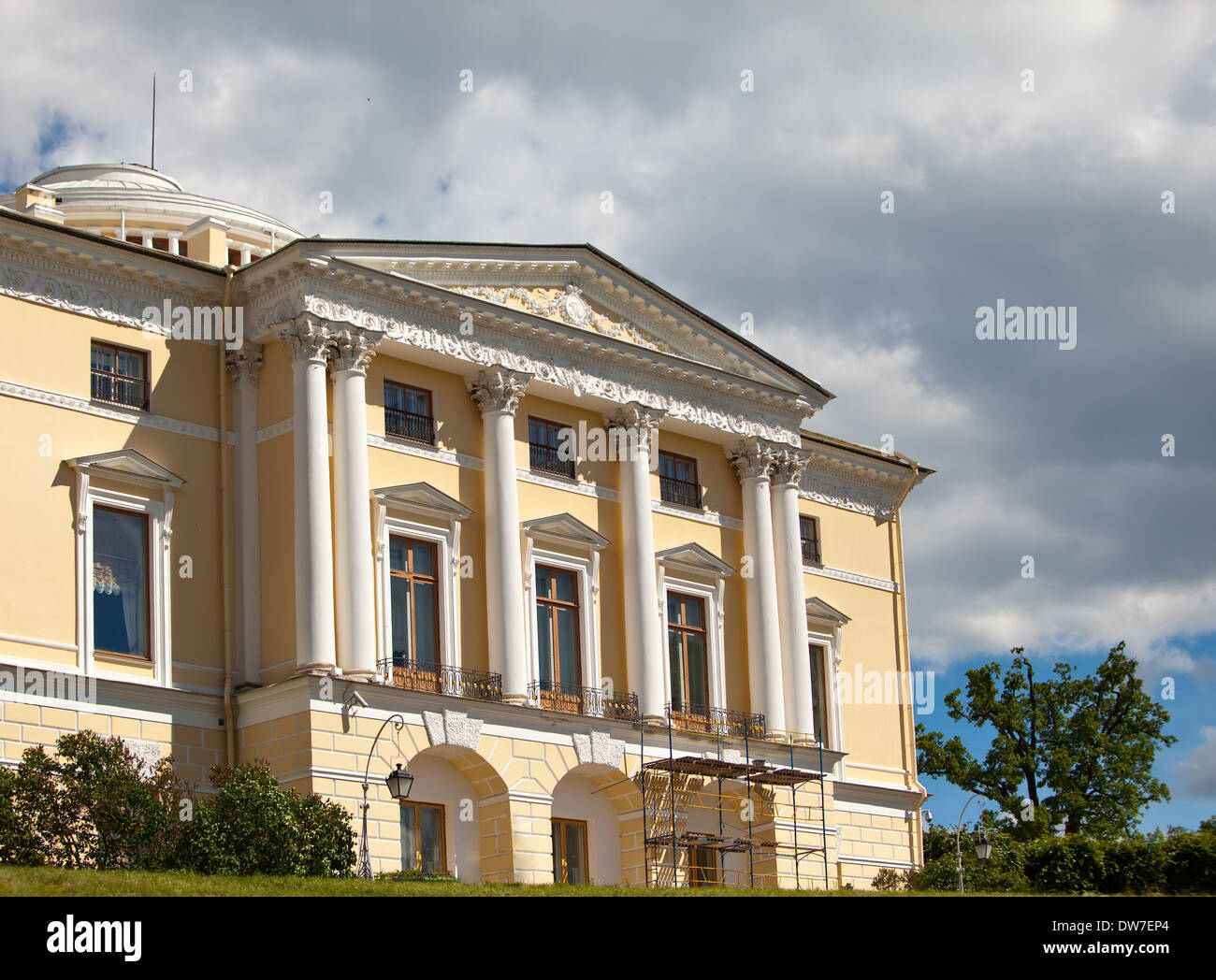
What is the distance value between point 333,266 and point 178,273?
8.95 feet

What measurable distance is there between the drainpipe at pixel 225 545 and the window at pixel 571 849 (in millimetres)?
6596

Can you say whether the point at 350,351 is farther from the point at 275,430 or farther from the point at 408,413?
the point at 408,413

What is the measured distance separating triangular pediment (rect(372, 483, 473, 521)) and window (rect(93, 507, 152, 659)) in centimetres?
419

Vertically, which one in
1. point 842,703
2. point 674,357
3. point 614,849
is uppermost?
point 674,357

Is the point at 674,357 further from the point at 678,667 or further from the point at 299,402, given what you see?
the point at 299,402

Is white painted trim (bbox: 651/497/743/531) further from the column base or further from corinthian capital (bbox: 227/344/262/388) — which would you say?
the column base

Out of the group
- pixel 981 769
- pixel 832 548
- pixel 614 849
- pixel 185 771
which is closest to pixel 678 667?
A: pixel 614 849

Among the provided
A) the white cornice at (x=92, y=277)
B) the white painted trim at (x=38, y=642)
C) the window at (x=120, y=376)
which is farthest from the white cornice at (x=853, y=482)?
the white painted trim at (x=38, y=642)

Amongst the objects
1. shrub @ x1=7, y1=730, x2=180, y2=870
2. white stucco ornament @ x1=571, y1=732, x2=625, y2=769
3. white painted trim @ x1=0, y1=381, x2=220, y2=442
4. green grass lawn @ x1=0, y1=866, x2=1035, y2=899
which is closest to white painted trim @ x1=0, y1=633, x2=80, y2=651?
shrub @ x1=7, y1=730, x2=180, y2=870

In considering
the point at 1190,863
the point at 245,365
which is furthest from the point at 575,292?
the point at 1190,863

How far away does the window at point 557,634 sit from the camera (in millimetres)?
36625

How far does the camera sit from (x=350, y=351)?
34.1 m

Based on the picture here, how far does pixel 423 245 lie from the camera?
3544 cm

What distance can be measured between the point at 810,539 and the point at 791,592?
12.5 feet
